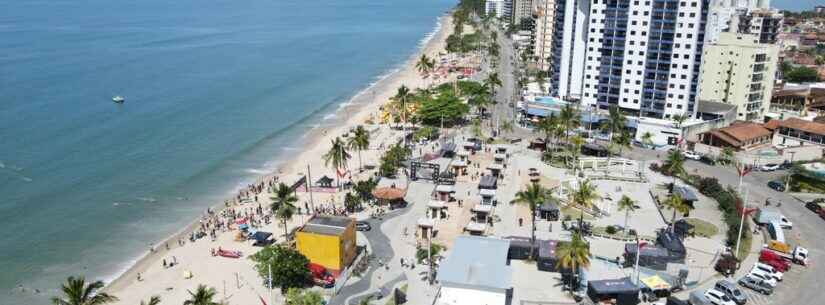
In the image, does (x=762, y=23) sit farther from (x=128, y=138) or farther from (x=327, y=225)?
(x=128, y=138)

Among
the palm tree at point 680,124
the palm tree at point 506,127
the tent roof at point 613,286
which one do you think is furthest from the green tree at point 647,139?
the tent roof at point 613,286

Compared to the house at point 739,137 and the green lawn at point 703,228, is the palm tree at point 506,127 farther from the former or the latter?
the green lawn at point 703,228

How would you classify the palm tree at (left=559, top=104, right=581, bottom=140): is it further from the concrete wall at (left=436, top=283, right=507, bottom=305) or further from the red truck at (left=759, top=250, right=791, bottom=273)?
the concrete wall at (left=436, top=283, right=507, bottom=305)

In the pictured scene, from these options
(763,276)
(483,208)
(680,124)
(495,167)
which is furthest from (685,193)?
(680,124)

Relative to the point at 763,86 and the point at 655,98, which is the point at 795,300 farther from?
the point at 763,86

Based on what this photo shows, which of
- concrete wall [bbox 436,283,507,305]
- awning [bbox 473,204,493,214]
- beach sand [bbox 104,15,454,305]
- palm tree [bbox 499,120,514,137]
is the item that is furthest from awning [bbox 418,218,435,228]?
palm tree [bbox 499,120,514,137]
